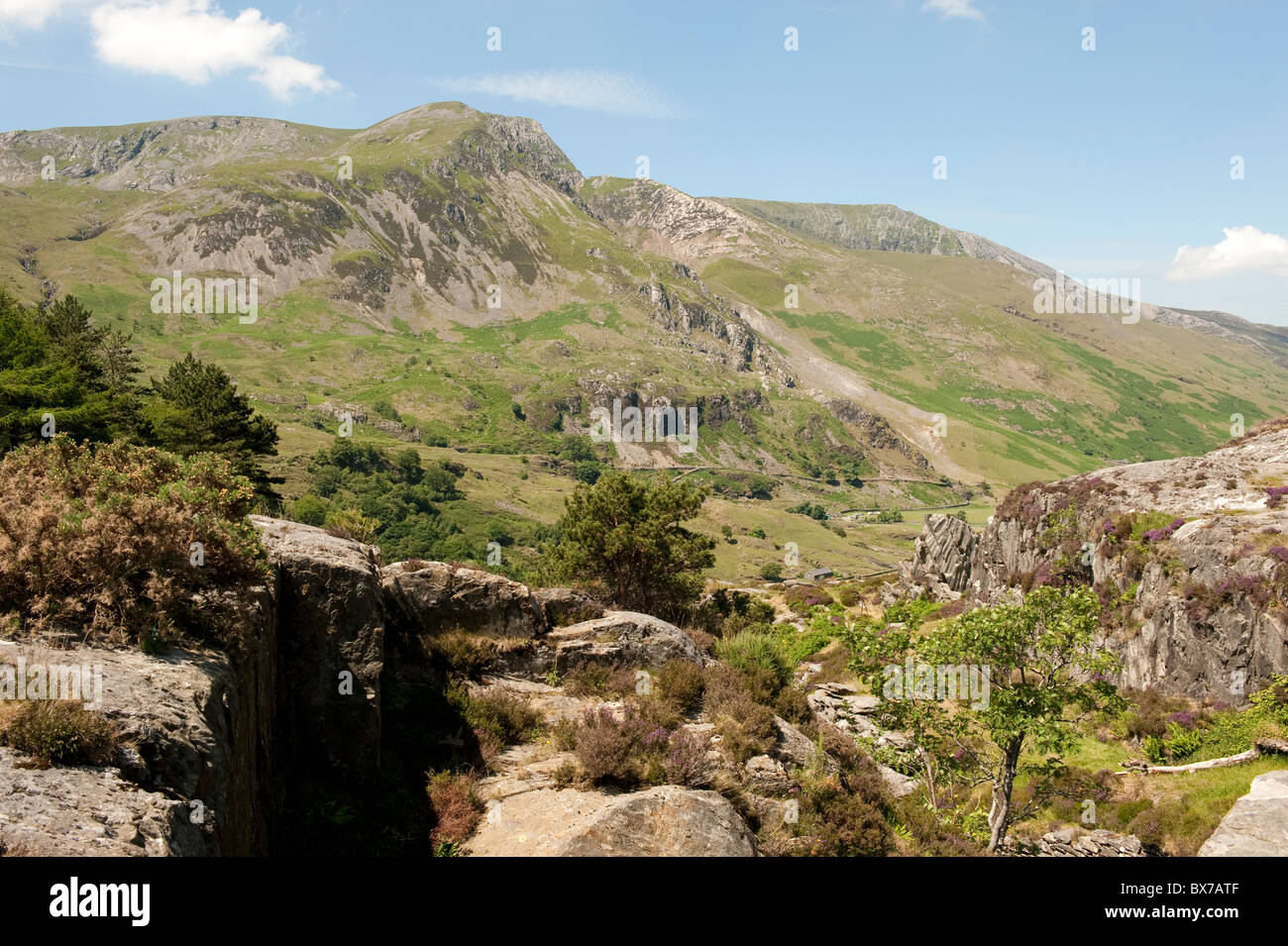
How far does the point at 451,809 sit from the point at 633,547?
2297cm

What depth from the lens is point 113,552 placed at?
29.9ft

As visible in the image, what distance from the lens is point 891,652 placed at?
1847cm

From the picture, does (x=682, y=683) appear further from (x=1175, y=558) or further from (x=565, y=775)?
(x=1175, y=558)

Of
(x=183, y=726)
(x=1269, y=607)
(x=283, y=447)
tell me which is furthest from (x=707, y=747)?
(x=283, y=447)

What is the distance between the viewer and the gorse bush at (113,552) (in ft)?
28.8

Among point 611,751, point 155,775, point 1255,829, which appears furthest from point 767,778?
point 1255,829

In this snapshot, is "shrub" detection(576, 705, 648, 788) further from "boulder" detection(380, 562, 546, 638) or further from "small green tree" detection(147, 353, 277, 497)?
"small green tree" detection(147, 353, 277, 497)

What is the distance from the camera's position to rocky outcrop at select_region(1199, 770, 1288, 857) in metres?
14.0

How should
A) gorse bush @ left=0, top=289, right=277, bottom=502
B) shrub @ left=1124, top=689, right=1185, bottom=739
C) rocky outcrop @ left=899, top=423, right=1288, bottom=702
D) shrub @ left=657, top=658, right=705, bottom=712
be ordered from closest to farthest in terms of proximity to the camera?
shrub @ left=657, top=658, right=705, bottom=712
shrub @ left=1124, top=689, right=1185, bottom=739
rocky outcrop @ left=899, top=423, right=1288, bottom=702
gorse bush @ left=0, top=289, right=277, bottom=502

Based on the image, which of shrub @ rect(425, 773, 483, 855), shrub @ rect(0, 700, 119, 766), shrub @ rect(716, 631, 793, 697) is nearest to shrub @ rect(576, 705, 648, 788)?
shrub @ rect(425, 773, 483, 855)

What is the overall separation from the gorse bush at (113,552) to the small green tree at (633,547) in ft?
78.5

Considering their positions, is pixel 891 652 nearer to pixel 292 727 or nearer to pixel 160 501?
pixel 292 727

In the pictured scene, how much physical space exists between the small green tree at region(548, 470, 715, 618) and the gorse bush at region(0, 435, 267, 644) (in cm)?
2394
